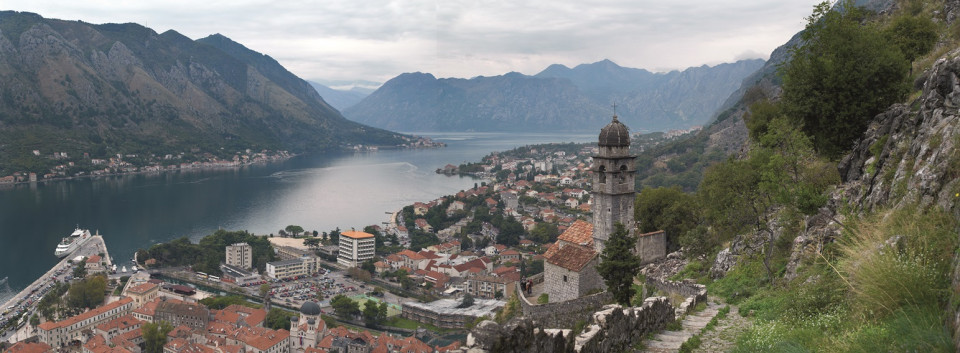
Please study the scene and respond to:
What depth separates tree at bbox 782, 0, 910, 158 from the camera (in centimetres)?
1034

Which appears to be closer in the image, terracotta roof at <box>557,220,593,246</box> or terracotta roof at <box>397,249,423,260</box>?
terracotta roof at <box>557,220,593,246</box>

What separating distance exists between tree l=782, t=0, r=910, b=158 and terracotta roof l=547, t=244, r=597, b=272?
574cm

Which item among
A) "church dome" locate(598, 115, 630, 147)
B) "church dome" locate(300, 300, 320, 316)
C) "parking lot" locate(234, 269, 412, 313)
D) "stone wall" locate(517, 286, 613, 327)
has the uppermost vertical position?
"church dome" locate(598, 115, 630, 147)

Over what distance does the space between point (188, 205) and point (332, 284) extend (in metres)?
37.6

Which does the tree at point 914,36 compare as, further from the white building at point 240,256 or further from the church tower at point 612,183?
the white building at point 240,256

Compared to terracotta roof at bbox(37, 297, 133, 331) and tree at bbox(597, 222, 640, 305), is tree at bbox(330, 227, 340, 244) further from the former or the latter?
tree at bbox(597, 222, 640, 305)

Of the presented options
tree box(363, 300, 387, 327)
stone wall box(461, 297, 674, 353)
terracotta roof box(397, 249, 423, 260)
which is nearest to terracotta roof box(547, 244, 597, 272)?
stone wall box(461, 297, 674, 353)

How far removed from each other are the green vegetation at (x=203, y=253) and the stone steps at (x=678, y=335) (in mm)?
42397

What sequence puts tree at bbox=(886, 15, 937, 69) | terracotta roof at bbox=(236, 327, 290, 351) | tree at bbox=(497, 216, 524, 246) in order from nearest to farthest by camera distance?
tree at bbox=(886, 15, 937, 69) → terracotta roof at bbox=(236, 327, 290, 351) → tree at bbox=(497, 216, 524, 246)

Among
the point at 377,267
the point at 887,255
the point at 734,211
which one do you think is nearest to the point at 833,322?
the point at 887,255

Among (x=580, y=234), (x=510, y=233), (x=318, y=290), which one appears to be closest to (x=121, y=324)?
(x=318, y=290)

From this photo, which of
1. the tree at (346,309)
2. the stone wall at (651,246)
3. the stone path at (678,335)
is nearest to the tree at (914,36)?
the stone wall at (651,246)

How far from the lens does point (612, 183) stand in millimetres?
15578

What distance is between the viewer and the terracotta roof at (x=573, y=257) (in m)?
14.9
